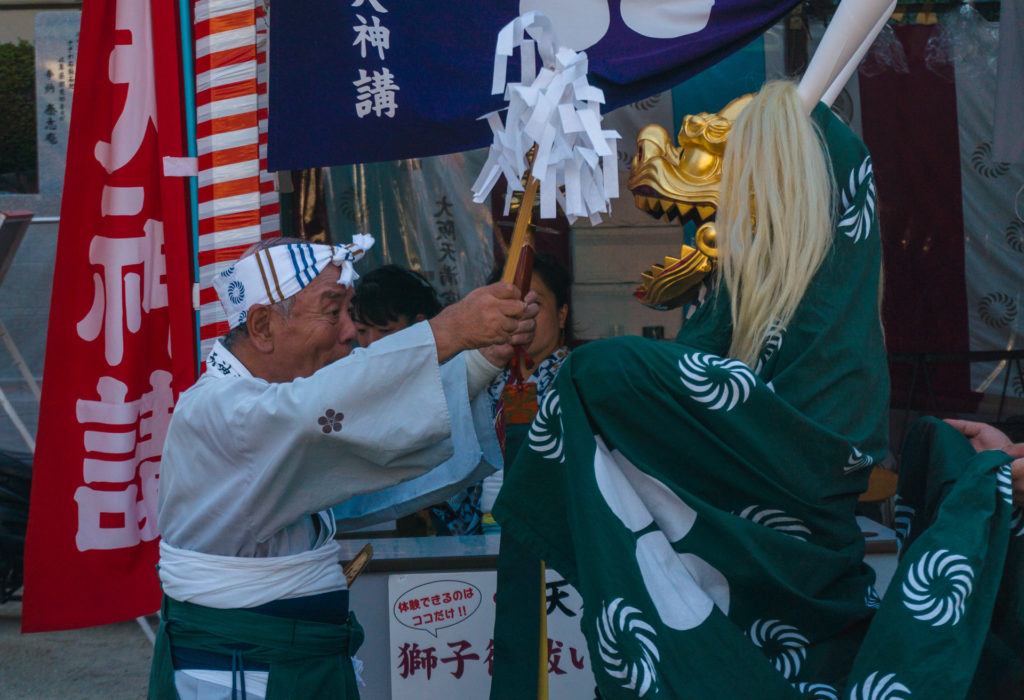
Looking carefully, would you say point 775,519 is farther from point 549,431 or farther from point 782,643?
point 549,431

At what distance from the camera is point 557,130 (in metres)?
2.13

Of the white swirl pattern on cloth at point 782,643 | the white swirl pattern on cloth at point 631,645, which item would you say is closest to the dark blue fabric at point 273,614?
the white swirl pattern on cloth at point 631,645

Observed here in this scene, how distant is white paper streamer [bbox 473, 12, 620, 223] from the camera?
212 cm

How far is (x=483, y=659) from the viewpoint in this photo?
3.05 meters

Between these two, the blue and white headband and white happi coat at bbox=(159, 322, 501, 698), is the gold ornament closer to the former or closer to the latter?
white happi coat at bbox=(159, 322, 501, 698)

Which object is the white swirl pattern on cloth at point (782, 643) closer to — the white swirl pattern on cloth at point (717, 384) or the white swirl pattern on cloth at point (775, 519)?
the white swirl pattern on cloth at point (775, 519)

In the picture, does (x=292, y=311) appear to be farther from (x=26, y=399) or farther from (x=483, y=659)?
(x=26, y=399)

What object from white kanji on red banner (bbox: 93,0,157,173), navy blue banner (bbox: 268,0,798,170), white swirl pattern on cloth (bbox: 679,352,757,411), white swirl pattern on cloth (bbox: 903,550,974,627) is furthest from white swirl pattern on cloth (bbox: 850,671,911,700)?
white kanji on red banner (bbox: 93,0,157,173)

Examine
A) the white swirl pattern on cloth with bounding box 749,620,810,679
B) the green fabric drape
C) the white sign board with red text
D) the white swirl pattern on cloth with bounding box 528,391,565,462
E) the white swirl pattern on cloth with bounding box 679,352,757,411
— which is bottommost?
the white sign board with red text

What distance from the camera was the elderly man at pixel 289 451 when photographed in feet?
6.96

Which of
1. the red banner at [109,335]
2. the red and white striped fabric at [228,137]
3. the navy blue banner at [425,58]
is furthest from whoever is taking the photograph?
the red banner at [109,335]

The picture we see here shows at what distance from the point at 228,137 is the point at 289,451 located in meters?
1.59

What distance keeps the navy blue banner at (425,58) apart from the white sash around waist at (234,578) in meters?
1.55

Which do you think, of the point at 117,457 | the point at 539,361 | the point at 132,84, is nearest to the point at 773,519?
the point at 539,361
